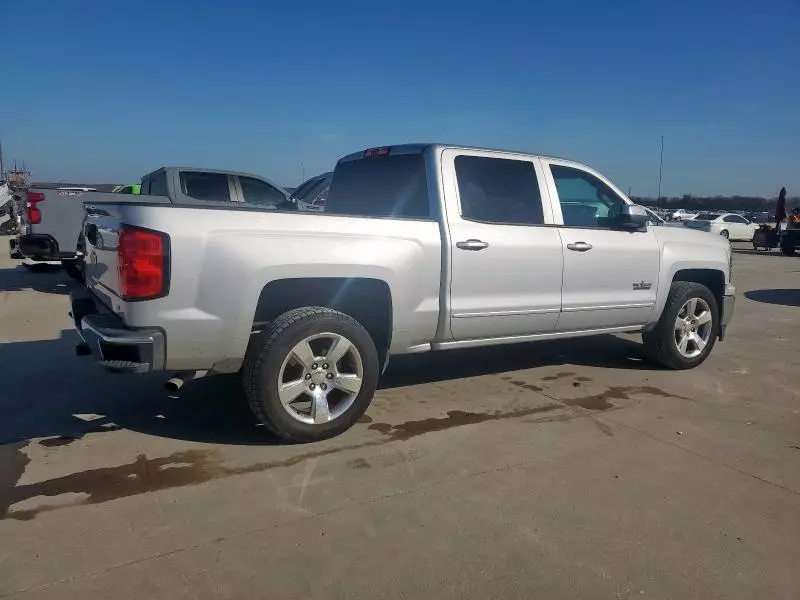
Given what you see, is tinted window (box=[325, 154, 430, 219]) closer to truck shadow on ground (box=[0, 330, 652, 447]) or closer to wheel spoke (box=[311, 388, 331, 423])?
wheel spoke (box=[311, 388, 331, 423])

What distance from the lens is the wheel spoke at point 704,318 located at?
595 cm

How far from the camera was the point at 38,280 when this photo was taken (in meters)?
11.4

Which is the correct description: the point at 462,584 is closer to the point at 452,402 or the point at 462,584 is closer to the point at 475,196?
the point at 452,402

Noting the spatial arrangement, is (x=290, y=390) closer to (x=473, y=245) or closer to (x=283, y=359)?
(x=283, y=359)

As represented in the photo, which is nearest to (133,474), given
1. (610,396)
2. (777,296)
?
(610,396)

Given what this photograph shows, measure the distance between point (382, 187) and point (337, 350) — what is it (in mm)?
1709

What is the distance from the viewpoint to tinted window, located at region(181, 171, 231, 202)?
997 cm

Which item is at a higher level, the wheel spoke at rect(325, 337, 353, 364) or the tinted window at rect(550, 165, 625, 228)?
the tinted window at rect(550, 165, 625, 228)

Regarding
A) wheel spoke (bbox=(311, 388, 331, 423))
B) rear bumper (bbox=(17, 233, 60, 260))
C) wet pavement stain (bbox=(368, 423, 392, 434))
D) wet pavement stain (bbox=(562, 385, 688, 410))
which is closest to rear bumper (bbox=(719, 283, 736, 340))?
wet pavement stain (bbox=(562, 385, 688, 410))

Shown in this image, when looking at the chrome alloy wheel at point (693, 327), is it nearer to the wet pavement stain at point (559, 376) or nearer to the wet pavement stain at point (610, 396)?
the wet pavement stain at point (610, 396)

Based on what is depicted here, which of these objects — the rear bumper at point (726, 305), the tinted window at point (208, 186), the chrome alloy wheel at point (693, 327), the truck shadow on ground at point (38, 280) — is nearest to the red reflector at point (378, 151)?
the chrome alloy wheel at point (693, 327)

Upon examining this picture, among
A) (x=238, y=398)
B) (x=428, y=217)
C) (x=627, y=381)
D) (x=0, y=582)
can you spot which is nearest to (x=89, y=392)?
(x=238, y=398)

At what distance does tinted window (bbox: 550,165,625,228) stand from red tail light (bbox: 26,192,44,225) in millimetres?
8044

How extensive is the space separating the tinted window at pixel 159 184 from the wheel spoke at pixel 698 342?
7611 millimetres
